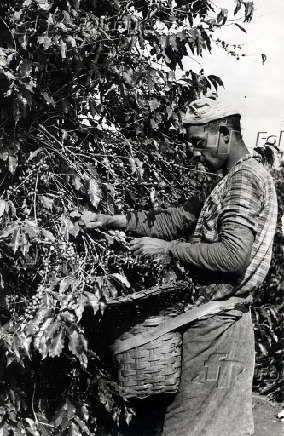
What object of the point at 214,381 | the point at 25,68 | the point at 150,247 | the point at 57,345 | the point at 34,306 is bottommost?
the point at 214,381

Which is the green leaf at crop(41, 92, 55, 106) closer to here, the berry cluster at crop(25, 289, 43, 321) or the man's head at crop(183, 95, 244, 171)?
the man's head at crop(183, 95, 244, 171)

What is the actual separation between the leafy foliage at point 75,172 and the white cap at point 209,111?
0.41 m

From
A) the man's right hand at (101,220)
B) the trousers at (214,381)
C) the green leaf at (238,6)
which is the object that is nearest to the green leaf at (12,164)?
the man's right hand at (101,220)

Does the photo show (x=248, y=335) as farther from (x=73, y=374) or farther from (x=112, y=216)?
(x=73, y=374)

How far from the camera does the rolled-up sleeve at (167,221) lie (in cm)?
275

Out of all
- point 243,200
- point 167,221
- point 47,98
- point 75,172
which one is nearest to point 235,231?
point 243,200

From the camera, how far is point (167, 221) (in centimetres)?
278

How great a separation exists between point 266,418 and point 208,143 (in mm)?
2986

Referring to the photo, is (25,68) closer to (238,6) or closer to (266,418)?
(238,6)

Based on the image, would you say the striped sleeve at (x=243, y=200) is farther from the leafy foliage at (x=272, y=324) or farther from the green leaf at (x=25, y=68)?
the leafy foliage at (x=272, y=324)

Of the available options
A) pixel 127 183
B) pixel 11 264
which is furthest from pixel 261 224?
pixel 11 264

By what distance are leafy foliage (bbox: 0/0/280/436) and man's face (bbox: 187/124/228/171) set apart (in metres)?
0.39

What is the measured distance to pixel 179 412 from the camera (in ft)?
7.74

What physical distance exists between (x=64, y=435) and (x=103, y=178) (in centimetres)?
123
